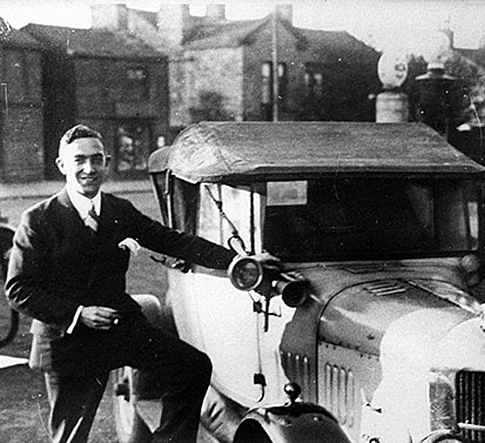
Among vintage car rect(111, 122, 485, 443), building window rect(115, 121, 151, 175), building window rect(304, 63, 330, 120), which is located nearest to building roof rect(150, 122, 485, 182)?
vintage car rect(111, 122, 485, 443)

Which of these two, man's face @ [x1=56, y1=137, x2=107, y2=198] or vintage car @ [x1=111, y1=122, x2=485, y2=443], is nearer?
vintage car @ [x1=111, y1=122, x2=485, y2=443]

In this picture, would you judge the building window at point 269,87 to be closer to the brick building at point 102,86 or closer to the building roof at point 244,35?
the building roof at point 244,35

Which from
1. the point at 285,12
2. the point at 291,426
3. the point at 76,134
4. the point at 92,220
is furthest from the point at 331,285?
the point at 285,12

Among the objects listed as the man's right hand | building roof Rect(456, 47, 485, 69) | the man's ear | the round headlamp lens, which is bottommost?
the man's right hand

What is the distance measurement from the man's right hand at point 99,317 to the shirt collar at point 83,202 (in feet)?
1.40

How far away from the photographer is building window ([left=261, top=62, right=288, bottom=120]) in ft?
12.9

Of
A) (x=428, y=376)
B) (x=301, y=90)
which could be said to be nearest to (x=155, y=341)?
(x=428, y=376)

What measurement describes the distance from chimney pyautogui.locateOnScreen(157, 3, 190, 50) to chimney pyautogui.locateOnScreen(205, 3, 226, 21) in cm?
10

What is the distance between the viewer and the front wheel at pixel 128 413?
361 centimetres

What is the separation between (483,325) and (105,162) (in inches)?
72.5

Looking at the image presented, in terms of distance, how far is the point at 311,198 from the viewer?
9.59 ft

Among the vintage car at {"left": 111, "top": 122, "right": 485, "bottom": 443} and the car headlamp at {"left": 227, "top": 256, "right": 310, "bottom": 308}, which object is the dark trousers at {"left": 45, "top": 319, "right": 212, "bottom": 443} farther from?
the car headlamp at {"left": 227, "top": 256, "right": 310, "bottom": 308}

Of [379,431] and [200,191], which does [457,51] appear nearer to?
[200,191]

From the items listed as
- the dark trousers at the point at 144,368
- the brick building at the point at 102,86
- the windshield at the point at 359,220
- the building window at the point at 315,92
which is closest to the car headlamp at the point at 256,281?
the windshield at the point at 359,220
